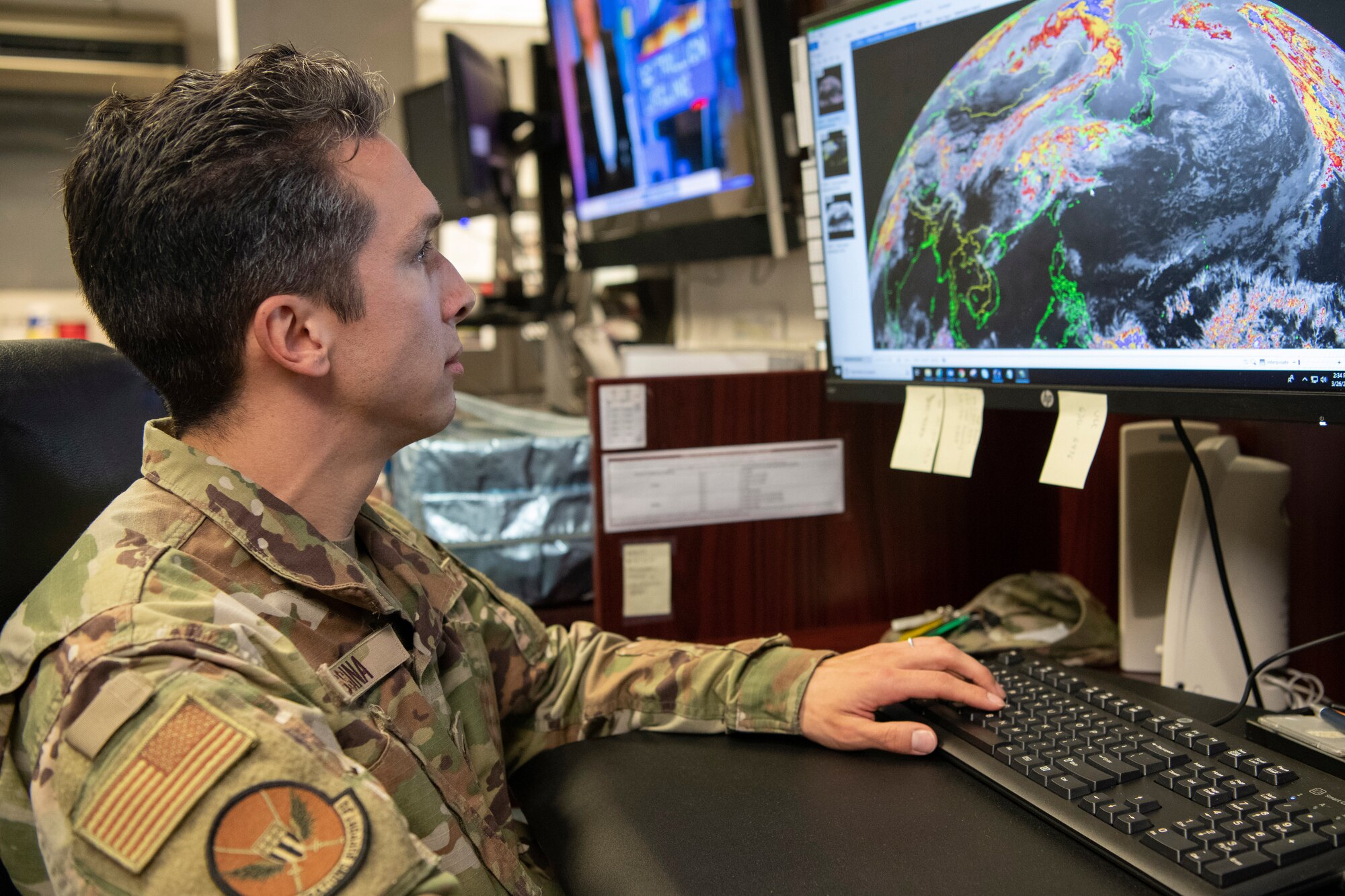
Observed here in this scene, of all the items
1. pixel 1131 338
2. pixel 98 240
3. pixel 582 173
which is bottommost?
pixel 1131 338

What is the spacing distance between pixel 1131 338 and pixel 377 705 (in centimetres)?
62

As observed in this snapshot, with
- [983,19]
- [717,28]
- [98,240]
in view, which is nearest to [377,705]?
[98,240]

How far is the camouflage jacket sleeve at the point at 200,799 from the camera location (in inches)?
18.0

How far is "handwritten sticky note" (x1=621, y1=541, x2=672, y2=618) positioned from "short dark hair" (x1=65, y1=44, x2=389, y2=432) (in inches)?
17.3

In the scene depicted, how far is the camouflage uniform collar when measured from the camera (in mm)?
644

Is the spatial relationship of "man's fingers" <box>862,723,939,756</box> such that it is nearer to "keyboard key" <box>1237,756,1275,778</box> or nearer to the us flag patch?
"keyboard key" <box>1237,756,1275,778</box>

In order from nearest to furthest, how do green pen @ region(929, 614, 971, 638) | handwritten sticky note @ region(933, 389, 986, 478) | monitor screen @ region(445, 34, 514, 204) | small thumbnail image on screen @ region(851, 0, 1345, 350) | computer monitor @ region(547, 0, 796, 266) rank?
small thumbnail image on screen @ region(851, 0, 1345, 350)
handwritten sticky note @ region(933, 389, 986, 478)
green pen @ region(929, 614, 971, 638)
computer monitor @ region(547, 0, 796, 266)
monitor screen @ region(445, 34, 514, 204)

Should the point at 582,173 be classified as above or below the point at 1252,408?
above

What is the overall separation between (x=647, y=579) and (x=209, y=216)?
57 centimetres

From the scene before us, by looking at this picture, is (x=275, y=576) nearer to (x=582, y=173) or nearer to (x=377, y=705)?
(x=377, y=705)

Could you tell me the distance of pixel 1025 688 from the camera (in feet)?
2.43

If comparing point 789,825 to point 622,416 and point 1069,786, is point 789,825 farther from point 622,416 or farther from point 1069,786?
point 622,416

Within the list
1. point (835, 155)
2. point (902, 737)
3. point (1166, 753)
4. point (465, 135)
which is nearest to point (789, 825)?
point (902, 737)

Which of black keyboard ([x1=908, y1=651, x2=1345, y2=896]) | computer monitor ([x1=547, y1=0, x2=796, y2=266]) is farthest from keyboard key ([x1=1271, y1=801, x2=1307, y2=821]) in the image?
computer monitor ([x1=547, y1=0, x2=796, y2=266])
